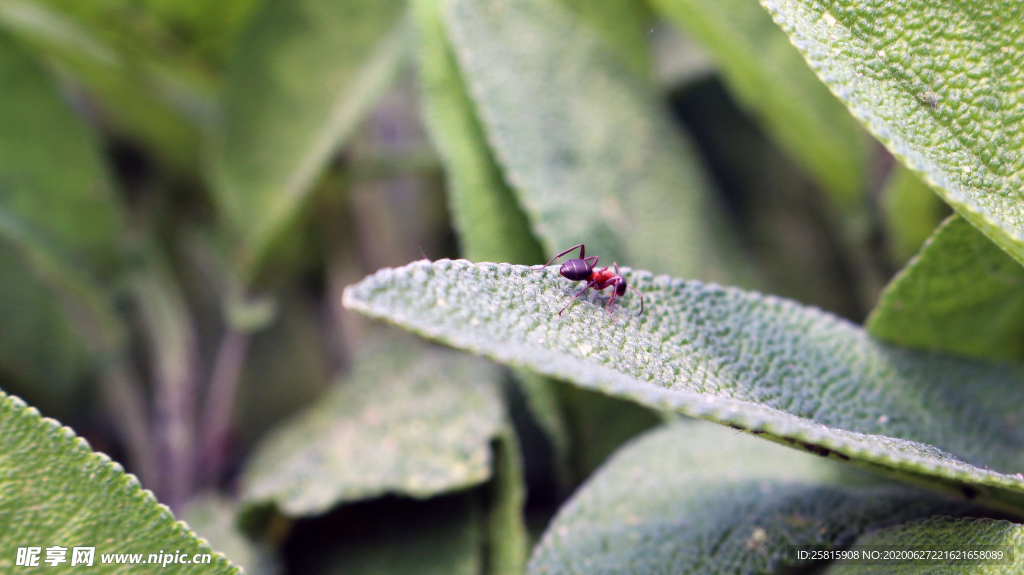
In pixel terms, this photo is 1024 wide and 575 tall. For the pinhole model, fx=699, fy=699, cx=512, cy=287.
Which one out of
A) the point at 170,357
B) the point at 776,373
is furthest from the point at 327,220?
the point at 776,373

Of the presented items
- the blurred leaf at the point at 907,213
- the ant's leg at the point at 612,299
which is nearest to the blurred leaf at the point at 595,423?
the ant's leg at the point at 612,299

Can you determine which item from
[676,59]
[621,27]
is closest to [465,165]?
[621,27]

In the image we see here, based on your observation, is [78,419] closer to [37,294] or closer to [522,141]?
[37,294]

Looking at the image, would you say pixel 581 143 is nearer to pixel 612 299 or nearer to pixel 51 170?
pixel 612 299

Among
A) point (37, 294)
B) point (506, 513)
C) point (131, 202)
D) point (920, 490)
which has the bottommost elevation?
point (920, 490)

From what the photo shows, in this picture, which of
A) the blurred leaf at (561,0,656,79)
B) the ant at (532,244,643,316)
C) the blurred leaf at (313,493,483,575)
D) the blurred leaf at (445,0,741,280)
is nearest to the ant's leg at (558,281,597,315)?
the ant at (532,244,643,316)

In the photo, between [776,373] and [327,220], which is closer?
[776,373]

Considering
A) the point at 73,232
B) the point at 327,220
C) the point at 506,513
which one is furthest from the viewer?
the point at 327,220
